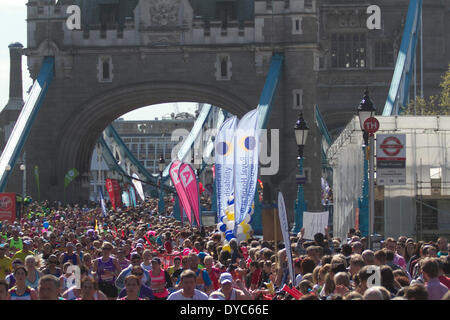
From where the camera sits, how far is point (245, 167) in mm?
18531

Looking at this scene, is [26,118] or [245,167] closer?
[245,167]

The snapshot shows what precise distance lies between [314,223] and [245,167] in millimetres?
1888

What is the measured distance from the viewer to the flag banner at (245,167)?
18.3m

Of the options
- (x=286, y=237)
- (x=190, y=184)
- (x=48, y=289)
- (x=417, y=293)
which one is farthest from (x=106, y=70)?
(x=417, y=293)

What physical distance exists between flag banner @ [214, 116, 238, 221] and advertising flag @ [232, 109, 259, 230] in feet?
1.47

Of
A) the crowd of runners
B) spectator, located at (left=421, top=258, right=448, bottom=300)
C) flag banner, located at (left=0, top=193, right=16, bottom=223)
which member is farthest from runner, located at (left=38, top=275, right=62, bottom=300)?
flag banner, located at (left=0, top=193, right=16, bottom=223)

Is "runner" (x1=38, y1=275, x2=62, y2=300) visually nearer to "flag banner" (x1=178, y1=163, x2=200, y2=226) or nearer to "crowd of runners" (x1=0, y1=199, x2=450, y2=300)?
"crowd of runners" (x1=0, y1=199, x2=450, y2=300)

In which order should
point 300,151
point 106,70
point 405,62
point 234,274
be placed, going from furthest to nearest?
point 106,70
point 405,62
point 300,151
point 234,274

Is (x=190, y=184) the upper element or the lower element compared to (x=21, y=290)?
upper

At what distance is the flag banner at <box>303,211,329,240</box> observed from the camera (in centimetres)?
1923

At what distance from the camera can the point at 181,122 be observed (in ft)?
470

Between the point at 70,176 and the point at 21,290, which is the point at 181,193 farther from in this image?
the point at 70,176

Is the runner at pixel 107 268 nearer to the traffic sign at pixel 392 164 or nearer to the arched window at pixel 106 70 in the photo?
the traffic sign at pixel 392 164

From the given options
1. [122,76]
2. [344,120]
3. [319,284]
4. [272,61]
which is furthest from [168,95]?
[319,284]
